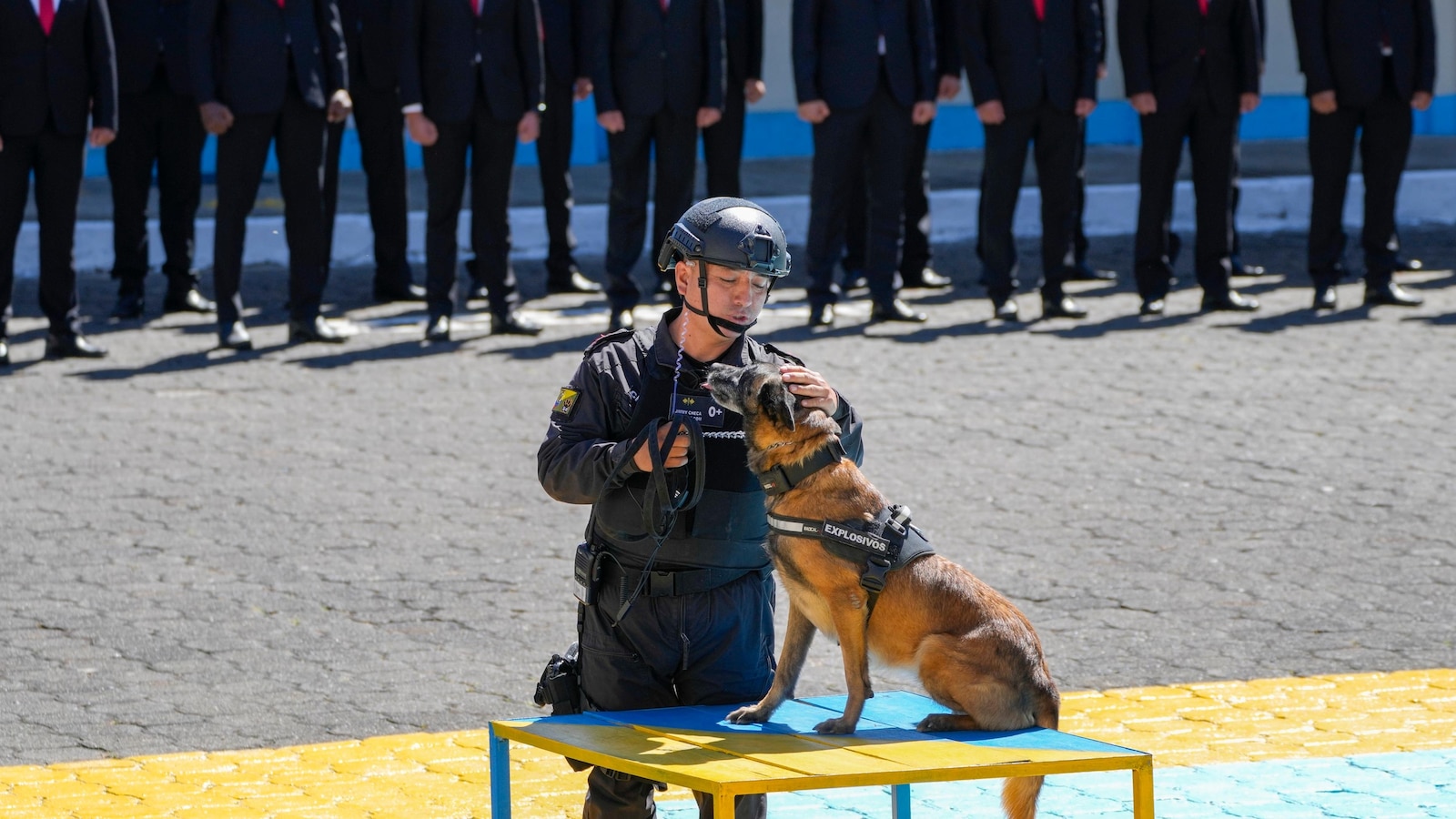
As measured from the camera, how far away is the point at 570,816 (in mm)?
5238

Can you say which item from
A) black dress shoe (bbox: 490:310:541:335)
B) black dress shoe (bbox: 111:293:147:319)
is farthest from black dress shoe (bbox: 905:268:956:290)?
black dress shoe (bbox: 111:293:147:319)

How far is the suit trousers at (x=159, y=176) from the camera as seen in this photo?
41.1 ft

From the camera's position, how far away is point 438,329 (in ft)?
38.4

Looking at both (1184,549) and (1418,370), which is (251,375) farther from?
(1418,370)

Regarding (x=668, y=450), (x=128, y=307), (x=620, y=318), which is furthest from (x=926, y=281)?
(x=668, y=450)

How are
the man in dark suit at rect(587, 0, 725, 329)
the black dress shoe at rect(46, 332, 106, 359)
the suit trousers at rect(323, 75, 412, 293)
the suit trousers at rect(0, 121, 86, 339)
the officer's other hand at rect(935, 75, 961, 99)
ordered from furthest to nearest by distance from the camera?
the suit trousers at rect(323, 75, 412, 293)
the officer's other hand at rect(935, 75, 961, 99)
the man in dark suit at rect(587, 0, 725, 329)
the black dress shoe at rect(46, 332, 106, 359)
the suit trousers at rect(0, 121, 86, 339)

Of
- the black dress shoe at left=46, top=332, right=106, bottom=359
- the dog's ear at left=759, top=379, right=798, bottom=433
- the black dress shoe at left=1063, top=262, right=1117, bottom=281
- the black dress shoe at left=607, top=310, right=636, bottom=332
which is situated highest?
the dog's ear at left=759, top=379, right=798, bottom=433

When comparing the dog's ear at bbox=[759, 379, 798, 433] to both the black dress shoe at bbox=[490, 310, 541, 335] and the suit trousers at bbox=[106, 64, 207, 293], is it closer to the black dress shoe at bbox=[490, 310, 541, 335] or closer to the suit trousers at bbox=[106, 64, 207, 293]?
the black dress shoe at bbox=[490, 310, 541, 335]

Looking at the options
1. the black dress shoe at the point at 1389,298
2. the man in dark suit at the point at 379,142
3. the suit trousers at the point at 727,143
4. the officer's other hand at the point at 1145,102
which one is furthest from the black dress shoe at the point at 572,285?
the black dress shoe at the point at 1389,298

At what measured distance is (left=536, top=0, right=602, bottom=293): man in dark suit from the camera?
12516 millimetres

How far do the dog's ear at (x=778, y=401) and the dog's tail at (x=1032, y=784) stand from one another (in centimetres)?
79

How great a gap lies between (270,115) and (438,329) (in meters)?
1.64

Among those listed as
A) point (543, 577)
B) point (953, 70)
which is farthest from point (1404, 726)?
point (953, 70)

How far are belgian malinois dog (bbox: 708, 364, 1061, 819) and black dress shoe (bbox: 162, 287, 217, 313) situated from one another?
926 cm
